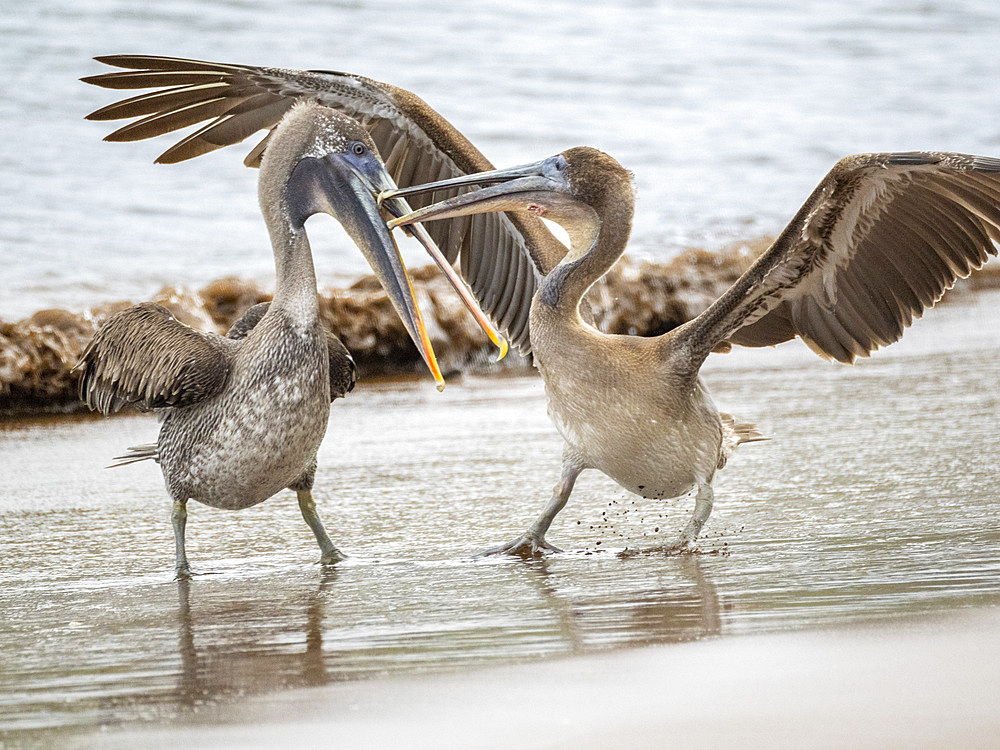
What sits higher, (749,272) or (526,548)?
(749,272)

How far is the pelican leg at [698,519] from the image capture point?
3.76 meters

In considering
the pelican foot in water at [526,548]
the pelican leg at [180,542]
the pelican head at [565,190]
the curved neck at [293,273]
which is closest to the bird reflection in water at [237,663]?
the pelican leg at [180,542]

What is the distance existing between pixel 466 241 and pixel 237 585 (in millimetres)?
Result: 2449

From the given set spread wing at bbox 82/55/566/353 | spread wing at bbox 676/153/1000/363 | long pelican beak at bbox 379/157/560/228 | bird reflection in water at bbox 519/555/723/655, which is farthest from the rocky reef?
bird reflection in water at bbox 519/555/723/655

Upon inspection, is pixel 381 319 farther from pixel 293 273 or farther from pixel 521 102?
pixel 521 102

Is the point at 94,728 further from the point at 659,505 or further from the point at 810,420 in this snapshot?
the point at 810,420

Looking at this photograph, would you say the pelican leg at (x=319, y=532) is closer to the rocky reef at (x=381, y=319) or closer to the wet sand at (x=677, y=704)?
the wet sand at (x=677, y=704)

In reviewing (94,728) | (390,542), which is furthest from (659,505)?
(94,728)

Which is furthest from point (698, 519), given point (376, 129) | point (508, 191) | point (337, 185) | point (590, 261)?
point (376, 129)

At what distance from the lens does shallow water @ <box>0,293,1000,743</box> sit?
259 centimetres

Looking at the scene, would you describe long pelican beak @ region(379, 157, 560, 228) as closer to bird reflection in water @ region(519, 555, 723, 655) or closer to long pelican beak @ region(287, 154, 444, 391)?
long pelican beak @ region(287, 154, 444, 391)

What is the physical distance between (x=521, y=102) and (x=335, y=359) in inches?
346

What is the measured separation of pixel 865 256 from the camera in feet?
14.0

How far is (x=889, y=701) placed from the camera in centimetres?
211
